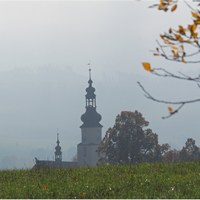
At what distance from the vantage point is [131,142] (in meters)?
41.6

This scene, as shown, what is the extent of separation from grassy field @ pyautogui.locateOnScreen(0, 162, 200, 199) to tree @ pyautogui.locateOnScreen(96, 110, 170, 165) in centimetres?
3068

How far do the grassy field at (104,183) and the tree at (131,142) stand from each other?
101 feet

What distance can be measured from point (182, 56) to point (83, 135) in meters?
99.1

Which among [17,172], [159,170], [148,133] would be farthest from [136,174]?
[148,133]

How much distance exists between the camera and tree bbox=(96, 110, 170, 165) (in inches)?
1606

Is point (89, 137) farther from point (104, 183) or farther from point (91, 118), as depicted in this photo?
Result: point (104, 183)

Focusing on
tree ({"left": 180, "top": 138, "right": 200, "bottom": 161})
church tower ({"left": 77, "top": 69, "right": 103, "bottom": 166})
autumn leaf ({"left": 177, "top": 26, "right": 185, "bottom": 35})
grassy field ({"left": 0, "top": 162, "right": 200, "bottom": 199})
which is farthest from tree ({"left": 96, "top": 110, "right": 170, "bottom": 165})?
church tower ({"left": 77, "top": 69, "right": 103, "bottom": 166})

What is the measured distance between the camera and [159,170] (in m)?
9.12

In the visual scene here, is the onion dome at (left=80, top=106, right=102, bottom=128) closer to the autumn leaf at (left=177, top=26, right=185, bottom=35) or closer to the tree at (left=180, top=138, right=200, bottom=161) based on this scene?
the tree at (left=180, top=138, right=200, bottom=161)

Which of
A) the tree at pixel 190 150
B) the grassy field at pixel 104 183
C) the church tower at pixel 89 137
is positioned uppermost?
the church tower at pixel 89 137

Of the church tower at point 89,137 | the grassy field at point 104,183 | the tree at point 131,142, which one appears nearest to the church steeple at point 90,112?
the church tower at point 89,137

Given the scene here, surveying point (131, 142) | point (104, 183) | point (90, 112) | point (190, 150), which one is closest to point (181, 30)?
point (104, 183)

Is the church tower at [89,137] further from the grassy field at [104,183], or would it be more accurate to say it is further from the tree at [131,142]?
the grassy field at [104,183]

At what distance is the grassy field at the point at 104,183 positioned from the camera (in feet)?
21.7
